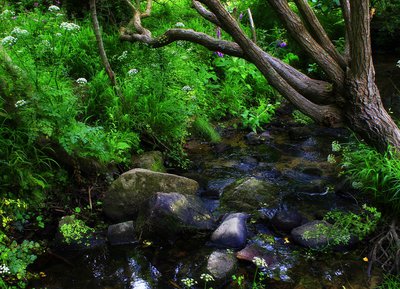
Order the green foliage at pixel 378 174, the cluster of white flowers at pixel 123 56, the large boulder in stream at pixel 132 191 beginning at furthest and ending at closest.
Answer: the cluster of white flowers at pixel 123 56
the large boulder in stream at pixel 132 191
the green foliage at pixel 378 174

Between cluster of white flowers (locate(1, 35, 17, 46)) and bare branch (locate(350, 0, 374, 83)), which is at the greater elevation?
bare branch (locate(350, 0, 374, 83))

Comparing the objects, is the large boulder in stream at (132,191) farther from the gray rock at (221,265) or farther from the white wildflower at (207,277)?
the white wildflower at (207,277)

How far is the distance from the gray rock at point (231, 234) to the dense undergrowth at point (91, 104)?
4.64 ft

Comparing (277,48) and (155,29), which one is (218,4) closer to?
(155,29)

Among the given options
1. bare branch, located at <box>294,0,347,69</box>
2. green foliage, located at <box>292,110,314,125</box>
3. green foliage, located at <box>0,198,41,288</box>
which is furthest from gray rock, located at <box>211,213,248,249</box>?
green foliage, located at <box>292,110,314,125</box>

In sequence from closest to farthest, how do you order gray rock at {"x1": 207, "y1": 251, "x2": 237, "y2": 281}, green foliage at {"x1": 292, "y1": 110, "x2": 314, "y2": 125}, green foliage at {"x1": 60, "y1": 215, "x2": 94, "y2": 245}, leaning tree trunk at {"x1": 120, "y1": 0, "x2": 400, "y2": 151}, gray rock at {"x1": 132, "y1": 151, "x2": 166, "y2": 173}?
1. gray rock at {"x1": 207, "y1": 251, "x2": 237, "y2": 281}
2. green foliage at {"x1": 60, "y1": 215, "x2": 94, "y2": 245}
3. leaning tree trunk at {"x1": 120, "y1": 0, "x2": 400, "y2": 151}
4. gray rock at {"x1": 132, "y1": 151, "x2": 166, "y2": 173}
5. green foliage at {"x1": 292, "y1": 110, "x2": 314, "y2": 125}

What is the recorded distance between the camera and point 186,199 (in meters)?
4.34

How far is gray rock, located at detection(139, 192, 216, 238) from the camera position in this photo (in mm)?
4074

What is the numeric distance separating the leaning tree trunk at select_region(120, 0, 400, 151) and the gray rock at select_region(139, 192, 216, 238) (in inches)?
67.7

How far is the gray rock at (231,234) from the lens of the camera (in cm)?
399

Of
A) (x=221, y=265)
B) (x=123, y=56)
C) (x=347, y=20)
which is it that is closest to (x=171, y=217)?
(x=221, y=265)

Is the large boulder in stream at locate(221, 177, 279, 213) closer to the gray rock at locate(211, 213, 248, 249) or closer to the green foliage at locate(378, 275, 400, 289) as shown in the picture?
the gray rock at locate(211, 213, 248, 249)

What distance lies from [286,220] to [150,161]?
2003 millimetres

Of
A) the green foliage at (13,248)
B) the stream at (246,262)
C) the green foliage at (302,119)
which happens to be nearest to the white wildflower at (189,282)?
the stream at (246,262)
